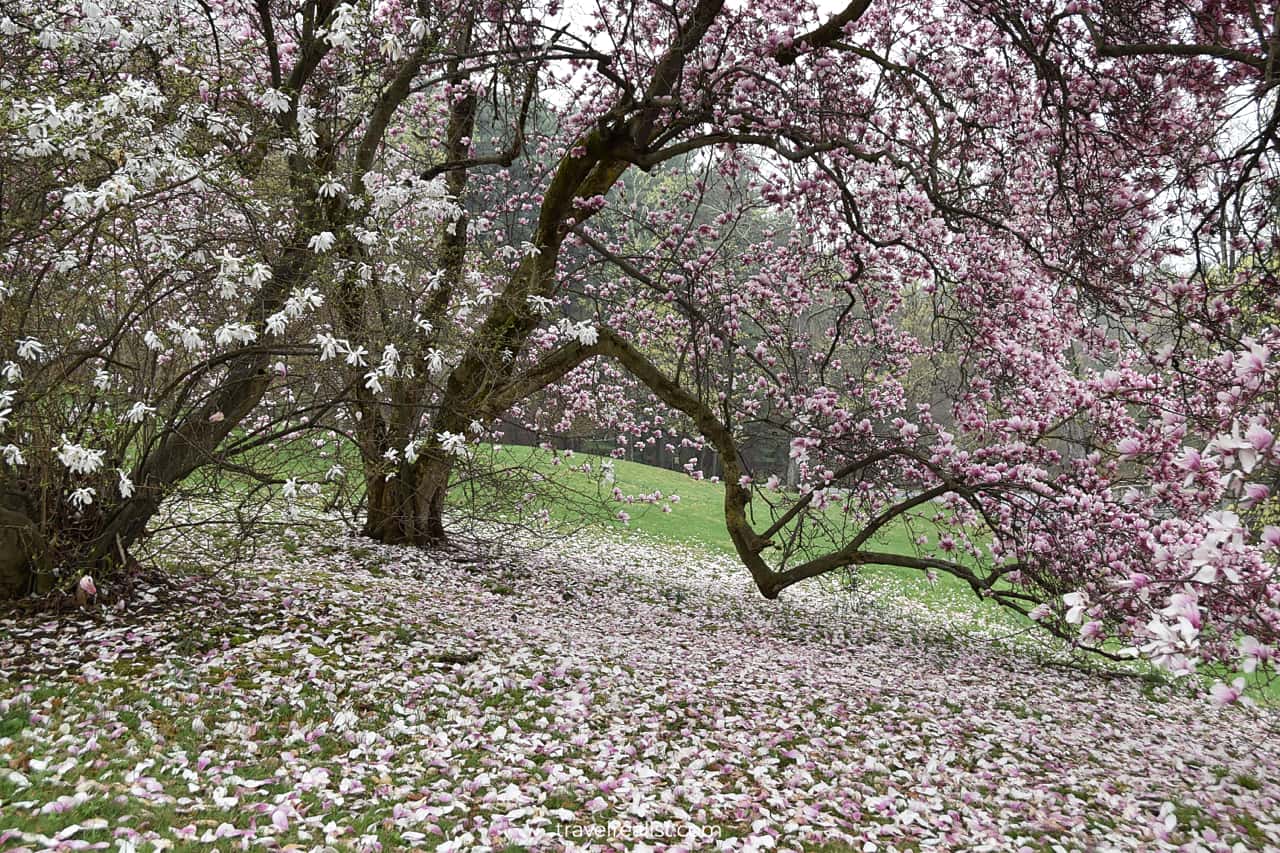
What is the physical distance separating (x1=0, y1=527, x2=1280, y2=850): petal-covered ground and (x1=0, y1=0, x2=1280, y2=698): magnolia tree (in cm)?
114

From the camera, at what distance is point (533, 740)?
5156mm

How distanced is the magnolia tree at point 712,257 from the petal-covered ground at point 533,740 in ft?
3.74

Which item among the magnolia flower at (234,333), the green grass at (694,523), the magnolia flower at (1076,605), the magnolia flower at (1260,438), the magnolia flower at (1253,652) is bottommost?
the green grass at (694,523)

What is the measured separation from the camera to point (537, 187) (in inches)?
479

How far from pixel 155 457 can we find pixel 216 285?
162cm

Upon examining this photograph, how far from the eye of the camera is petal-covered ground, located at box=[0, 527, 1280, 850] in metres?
Result: 3.92

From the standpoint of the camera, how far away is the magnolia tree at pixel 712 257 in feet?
16.1

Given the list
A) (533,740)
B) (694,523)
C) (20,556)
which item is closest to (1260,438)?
(533,740)

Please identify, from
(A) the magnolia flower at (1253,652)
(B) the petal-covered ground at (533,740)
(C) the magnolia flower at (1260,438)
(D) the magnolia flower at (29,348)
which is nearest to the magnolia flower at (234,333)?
(D) the magnolia flower at (29,348)

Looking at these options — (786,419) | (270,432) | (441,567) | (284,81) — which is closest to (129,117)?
(284,81)

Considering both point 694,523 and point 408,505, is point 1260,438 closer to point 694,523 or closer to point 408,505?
point 408,505

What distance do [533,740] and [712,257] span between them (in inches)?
237

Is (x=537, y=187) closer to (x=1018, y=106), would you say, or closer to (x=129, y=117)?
(x=1018, y=106)

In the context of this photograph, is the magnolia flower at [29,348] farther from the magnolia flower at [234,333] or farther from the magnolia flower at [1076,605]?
the magnolia flower at [1076,605]
